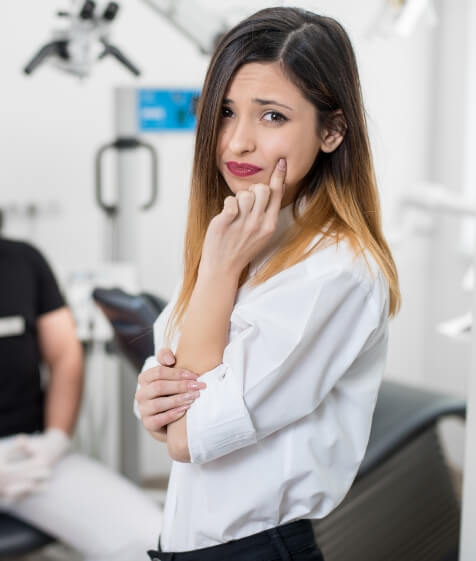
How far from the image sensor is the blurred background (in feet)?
7.04

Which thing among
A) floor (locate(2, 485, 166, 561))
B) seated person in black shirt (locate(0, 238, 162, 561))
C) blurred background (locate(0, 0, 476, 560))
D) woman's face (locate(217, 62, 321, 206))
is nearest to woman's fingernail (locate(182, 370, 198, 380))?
woman's face (locate(217, 62, 321, 206))

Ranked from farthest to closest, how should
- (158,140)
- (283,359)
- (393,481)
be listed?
(158,140) → (393,481) → (283,359)

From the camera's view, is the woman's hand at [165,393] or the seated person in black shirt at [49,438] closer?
the woman's hand at [165,393]

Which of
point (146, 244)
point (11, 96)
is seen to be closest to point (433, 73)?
point (146, 244)

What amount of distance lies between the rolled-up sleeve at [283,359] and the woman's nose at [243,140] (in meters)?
0.15

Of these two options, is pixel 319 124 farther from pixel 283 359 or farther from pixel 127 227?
pixel 127 227

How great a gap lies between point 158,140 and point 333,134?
181cm

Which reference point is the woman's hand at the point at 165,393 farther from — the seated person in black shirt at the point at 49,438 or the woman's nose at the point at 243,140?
the seated person in black shirt at the point at 49,438

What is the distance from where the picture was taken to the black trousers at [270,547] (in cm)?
87

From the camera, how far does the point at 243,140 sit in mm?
831

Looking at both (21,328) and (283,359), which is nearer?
(283,359)

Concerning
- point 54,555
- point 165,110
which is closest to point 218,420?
point 165,110

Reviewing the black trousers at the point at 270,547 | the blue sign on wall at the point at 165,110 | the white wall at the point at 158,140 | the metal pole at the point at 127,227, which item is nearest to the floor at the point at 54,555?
the metal pole at the point at 127,227

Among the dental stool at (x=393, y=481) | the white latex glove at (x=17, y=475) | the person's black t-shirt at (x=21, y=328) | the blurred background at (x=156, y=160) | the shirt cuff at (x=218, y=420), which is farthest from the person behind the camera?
the blurred background at (x=156, y=160)
